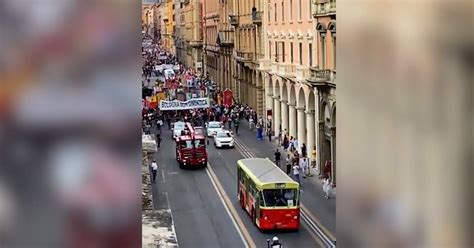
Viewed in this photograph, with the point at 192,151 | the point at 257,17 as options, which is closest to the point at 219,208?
the point at 192,151

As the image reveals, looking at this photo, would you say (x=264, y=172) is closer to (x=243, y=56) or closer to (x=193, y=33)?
(x=243, y=56)

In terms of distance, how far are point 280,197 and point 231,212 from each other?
13.4 ft

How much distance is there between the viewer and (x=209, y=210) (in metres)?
29.3

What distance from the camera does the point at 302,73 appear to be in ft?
133

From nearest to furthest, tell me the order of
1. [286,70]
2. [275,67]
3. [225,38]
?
[286,70] → [275,67] → [225,38]

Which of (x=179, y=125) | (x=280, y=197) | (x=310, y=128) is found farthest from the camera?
(x=179, y=125)

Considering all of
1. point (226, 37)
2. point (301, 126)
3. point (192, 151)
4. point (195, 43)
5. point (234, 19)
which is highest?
point (234, 19)

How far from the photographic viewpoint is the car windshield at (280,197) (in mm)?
25078

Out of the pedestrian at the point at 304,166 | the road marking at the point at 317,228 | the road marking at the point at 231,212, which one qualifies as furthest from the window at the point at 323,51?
the road marking at the point at 317,228

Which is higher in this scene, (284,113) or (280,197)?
(280,197)
